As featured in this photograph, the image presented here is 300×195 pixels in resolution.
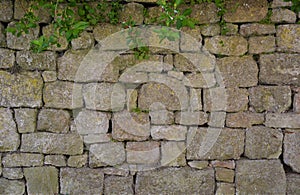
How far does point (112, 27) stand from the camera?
2648mm

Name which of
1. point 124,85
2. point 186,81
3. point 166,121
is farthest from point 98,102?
point 186,81

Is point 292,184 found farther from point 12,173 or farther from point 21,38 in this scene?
point 21,38

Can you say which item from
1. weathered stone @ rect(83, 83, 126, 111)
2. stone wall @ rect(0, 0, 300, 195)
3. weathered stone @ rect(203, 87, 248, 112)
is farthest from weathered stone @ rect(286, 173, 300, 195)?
→ weathered stone @ rect(83, 83, 126, 111)

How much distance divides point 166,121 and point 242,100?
26.8 inches

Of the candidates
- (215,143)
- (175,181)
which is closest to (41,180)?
(175,181)

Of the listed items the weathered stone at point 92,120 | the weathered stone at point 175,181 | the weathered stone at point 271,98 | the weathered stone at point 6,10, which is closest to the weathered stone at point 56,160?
the weathered stone at point 92,120

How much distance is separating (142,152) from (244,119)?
0.93 metres

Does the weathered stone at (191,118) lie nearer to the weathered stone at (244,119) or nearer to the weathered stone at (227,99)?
the weathered stone at (227,99)

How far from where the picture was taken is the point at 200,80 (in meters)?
2.68

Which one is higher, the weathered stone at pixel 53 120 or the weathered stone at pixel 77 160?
the weathered stone at pixel 53 120

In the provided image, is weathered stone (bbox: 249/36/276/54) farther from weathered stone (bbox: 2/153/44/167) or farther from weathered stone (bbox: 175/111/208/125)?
weathered stone (bbox: 2/153/44/167)

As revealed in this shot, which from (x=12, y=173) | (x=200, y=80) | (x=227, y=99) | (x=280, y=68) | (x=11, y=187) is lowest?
(x=11, y=187)

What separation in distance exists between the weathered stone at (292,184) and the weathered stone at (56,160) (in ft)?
6.49

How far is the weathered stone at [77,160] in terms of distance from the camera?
2732 millimetres
